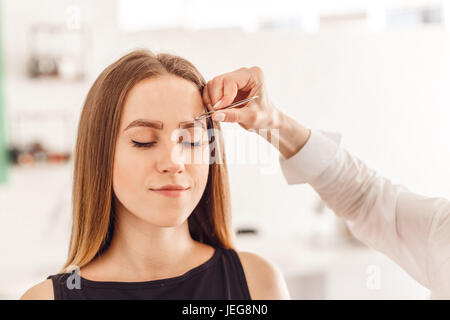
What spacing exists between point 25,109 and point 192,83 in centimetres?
25

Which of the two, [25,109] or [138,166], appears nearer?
[138,166]

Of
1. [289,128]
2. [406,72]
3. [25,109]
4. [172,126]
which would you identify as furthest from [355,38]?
[25,109]

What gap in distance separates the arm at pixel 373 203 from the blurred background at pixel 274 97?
0.06 meters

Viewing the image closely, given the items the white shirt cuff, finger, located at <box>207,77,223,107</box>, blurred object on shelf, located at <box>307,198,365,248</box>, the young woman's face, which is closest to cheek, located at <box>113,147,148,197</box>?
the young woman's face

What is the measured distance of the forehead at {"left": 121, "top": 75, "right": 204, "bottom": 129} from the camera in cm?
50

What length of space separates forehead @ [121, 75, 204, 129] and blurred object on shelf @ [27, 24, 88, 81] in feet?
0.50

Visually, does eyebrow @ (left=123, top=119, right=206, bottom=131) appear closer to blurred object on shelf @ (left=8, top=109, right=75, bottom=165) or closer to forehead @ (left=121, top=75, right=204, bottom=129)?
forehead @ (left=121, top=75, right=204, bottom=129)

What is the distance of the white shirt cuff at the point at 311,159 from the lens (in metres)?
0.62

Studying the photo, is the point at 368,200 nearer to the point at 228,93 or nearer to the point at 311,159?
the point at 311,159

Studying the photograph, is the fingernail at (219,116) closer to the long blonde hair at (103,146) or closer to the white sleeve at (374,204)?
the long blonde hair at (103,146)

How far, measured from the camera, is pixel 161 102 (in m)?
0.50

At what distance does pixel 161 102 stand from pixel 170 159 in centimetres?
6
